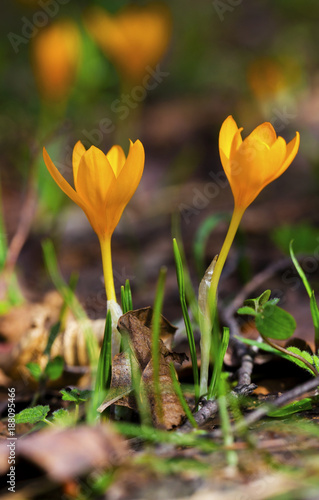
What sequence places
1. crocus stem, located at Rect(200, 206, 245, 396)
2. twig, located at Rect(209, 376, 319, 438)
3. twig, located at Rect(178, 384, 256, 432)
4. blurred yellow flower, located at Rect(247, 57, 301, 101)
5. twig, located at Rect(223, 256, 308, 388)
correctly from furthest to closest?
blurred yellow flower, located at Rect(247, 57, 301, 101) → twig, located at Rect(223, 256, 308, 388) → crocus stem, located at Rect(200, 206, 245, 396) → twig, located at Rect(178, 384, 256, 432) → twig, located at Rect(209, 376, 319, 438)

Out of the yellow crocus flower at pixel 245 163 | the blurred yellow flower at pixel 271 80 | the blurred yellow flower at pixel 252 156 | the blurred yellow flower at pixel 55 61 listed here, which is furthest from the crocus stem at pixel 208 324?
the blurred yellow flower at pixel 271 80

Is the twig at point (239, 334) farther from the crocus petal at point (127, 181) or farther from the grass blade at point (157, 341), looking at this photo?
the crocus petal at point (127, 181)

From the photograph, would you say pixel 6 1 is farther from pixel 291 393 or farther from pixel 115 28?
pixel 291 393

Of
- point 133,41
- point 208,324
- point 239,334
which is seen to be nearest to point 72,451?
point 208,324

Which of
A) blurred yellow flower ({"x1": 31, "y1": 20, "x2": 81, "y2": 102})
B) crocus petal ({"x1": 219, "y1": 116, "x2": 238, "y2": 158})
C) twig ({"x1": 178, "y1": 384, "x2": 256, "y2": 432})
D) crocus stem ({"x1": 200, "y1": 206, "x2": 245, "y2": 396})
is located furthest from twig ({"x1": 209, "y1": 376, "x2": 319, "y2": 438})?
blurred yellow flower ({"x1": 31, "y1": 20, "x2": 81, "y2": 102})

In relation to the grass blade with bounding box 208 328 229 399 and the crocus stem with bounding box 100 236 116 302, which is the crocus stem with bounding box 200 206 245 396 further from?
the crocus stem with bounding box 100 236 116 302

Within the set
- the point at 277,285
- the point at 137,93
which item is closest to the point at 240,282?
the point at 277,285

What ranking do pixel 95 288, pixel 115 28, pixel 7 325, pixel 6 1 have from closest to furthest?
1. pixel 7 325
2. pixel 95 288
3. pixel 115 28
4. pixel 6 1
